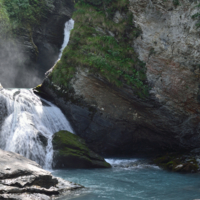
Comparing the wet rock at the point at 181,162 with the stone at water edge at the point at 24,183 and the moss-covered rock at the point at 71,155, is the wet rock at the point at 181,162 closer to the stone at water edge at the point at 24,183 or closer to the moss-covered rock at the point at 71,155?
the moss-covered rock at the point at 71,155

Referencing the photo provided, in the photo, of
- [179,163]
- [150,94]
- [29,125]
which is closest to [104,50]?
[150,94]

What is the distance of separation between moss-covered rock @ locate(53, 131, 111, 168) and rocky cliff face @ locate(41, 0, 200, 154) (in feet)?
7.48

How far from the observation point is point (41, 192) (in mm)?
5250

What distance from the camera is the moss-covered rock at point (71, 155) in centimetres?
1006

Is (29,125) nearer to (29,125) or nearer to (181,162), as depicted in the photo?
(29,125)

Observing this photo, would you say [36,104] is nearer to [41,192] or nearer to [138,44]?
[138,44]

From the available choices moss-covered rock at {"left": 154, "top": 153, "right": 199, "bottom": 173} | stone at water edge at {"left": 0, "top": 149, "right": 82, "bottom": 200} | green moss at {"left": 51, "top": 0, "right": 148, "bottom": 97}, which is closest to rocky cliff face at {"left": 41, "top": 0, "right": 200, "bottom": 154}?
green moss at {"left": 51, "top": 0, "right": 148, "bottom": 97}

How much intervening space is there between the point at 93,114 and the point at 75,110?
1.09 m

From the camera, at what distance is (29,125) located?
34.5ft

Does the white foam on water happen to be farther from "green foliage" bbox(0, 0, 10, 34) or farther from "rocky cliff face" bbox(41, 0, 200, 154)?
"green foliage" bbox(0, 0, 10, 34)

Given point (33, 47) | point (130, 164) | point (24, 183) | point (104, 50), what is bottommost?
point (24, 183)

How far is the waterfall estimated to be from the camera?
9.78 metres

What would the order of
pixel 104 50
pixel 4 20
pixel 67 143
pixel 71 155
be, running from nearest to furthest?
1. pixel 71 155
2. pixel 67 143
3. pixel 104 50
4. pixel 4 20

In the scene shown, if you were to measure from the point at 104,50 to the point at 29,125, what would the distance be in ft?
19.3
